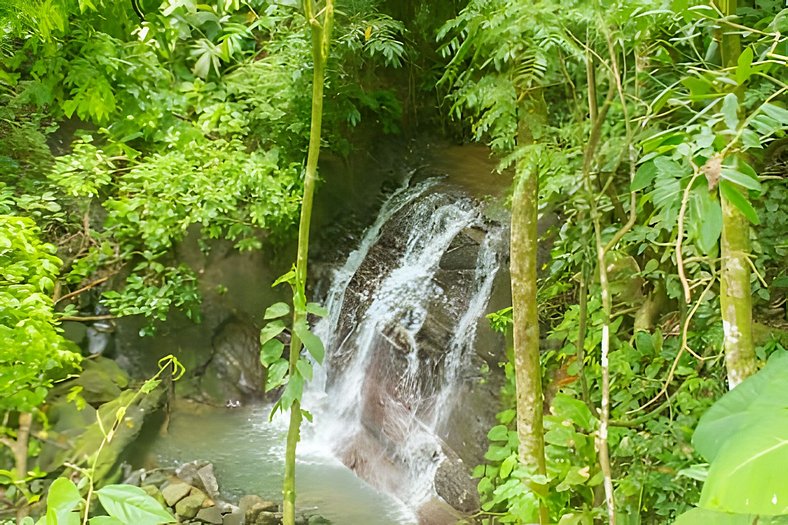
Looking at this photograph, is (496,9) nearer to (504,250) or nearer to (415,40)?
(504,250)

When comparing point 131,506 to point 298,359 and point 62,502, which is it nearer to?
point 62,502

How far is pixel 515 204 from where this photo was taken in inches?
76.7

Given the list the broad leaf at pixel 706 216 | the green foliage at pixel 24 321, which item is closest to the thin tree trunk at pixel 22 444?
the green foliage at pixel 24 321

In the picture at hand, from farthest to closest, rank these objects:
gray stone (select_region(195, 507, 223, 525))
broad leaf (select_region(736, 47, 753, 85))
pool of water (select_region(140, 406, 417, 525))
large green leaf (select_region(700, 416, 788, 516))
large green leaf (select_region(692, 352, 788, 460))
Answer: pool of water (select_region(140, 406, 417, 525)) < gray stone (select_region(195, 507, 223, 525)) < broad leaf (select_region(736, 47, 753, 85)) < large green leaf (select_region(692, 352, 788, 460)) < large green leaf (select_region(700, 416, 788, 516))

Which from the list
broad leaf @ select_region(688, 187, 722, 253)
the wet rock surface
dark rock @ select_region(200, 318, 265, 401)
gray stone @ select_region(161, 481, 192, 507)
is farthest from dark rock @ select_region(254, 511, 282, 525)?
broad leaf @ select_region(688, 187, 722, 253)

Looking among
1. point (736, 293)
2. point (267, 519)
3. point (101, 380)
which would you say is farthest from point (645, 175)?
point (101, 380)

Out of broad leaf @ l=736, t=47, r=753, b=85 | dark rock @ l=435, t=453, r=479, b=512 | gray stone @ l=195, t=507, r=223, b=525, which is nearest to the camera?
broad leaf @ l=736, t=47, r=753, b=85

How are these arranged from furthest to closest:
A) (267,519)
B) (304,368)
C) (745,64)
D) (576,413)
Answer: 1. (267,519)
2. (576,413)
3. (304,368)
4. (745,64)

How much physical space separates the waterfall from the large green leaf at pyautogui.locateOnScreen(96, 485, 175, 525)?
2.97 meters

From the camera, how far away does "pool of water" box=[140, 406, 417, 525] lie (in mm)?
3771

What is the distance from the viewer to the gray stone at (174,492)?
360 cm

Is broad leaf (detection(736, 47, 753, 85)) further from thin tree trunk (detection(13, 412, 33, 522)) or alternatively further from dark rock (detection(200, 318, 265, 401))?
dark rock (detection(200, 318, 265, 401))

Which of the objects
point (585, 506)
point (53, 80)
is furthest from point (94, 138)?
point (585, 506)

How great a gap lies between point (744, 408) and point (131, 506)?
1.00 m
